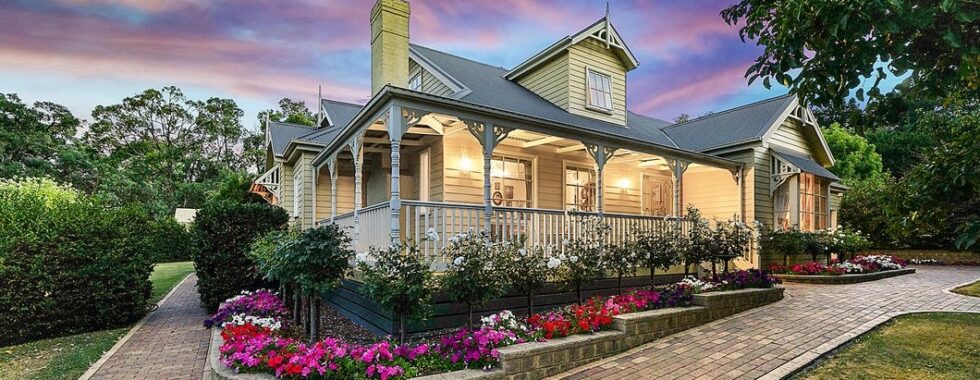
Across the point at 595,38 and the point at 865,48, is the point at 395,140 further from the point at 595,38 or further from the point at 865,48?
the point at 595,38

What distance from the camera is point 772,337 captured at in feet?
19.0

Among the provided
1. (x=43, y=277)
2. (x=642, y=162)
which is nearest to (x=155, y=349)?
(x=43, y=277)

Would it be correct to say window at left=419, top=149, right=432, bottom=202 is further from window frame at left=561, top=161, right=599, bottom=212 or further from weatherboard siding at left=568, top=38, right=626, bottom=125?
weatherboard siding at left=568, top=38, right=626, bottom=125

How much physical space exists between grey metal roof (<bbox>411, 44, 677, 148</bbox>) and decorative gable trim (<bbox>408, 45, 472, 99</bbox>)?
118mm

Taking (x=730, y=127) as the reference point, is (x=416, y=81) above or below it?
above

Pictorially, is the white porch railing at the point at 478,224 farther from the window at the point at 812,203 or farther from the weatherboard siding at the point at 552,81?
the window at the point at 812,203

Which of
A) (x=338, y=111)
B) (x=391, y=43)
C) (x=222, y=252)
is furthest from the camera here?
(x=338, y=111)

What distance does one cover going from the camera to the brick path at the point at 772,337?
4770 millimetres

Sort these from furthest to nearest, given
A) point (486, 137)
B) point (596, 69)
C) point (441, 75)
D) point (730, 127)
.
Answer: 1. point (730, 127)
2. point (596, 69)
3. point (441, 75)
4. point (486, 137)

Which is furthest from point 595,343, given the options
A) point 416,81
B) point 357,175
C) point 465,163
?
point 416,81

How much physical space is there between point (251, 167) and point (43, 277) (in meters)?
34.0

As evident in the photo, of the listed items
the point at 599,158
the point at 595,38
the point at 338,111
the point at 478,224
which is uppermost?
the point at 595,38

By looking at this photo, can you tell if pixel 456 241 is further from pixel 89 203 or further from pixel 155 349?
pixel 89 203

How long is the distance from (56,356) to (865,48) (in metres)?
9.47
